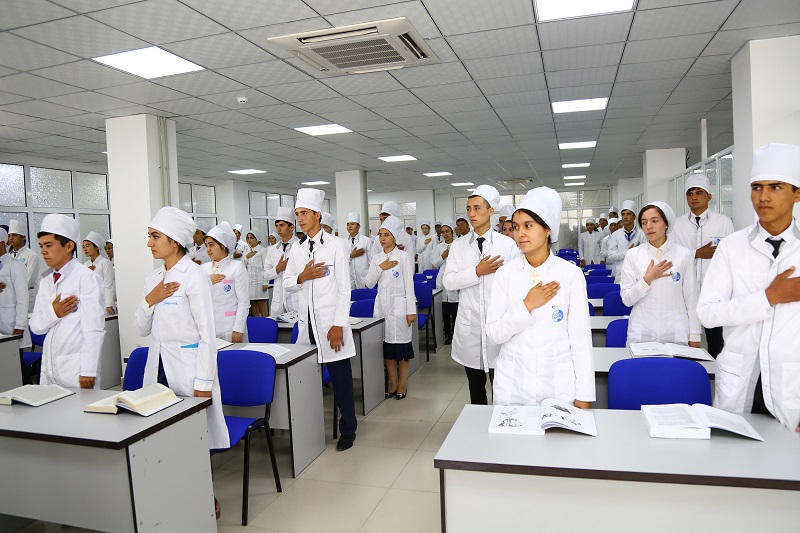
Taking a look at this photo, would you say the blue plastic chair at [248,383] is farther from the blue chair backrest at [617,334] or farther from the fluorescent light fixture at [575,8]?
the fluorescent light fixture at [575,8]

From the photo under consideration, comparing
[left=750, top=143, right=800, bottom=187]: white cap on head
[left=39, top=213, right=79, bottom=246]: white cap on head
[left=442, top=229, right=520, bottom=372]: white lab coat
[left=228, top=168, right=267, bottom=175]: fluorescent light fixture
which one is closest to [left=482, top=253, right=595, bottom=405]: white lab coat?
[left=750, top=143, right=800, bottom=187]: white cap on head

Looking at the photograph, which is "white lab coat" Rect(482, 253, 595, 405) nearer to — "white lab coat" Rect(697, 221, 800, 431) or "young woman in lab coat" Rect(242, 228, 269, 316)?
"white lab coat" Rect(697, 221, 800, 431)

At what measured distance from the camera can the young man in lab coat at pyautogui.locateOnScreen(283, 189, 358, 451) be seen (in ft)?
12.0

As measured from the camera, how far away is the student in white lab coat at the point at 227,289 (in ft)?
14.0

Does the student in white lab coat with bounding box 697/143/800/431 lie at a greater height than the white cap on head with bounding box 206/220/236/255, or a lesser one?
lesser

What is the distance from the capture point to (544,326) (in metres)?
2.17

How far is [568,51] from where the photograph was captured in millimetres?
4293

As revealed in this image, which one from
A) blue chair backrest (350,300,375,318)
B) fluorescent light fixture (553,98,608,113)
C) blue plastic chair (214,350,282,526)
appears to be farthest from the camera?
fluorescent light fixture (553,98,608,113)

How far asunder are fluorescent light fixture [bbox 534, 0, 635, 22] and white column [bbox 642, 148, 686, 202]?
6827 millimetres

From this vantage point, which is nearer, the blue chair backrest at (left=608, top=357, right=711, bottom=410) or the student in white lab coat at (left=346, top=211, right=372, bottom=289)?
the blue chair backrest at (left=608, top=357, right=711, bottom=410)

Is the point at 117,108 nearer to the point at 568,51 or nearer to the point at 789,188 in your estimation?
the point at 568,51

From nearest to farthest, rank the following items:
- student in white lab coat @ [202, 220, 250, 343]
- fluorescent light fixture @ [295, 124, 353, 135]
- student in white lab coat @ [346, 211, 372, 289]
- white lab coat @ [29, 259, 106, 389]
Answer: white lab coat @ [29, 259, 106, 389], student in white lab coat @ [202, 220, 250, 343], fluorescent light fixture @ [295, 124, 353, 135], student in white lab coat @ [346, 211, 372, 289]

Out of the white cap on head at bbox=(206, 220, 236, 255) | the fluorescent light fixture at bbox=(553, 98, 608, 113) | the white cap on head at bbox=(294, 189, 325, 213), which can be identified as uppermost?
the fluorescent light fixture at bbox=(553, 98, 608, 113)

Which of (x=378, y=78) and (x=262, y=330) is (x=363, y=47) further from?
(x=262, y=330)
